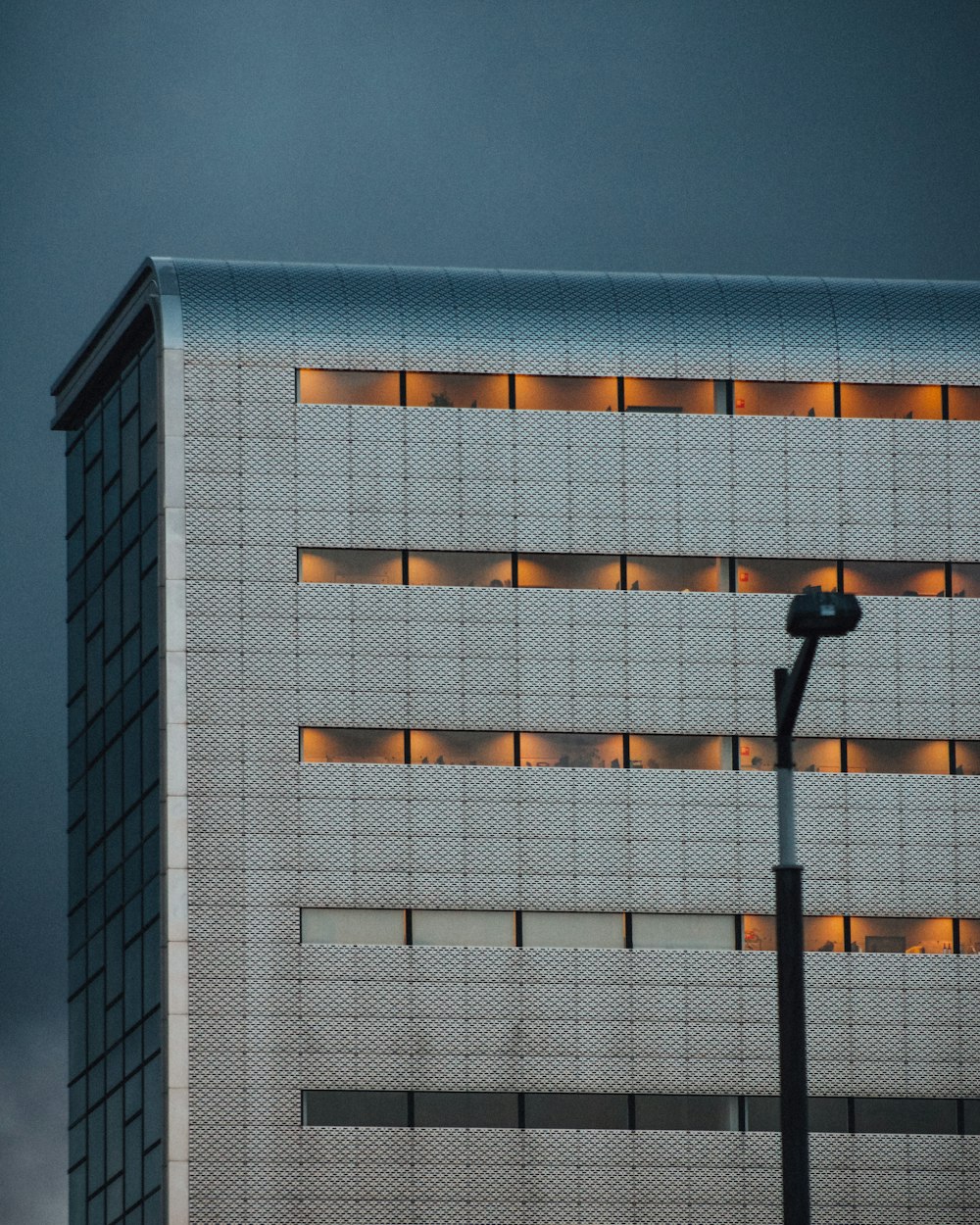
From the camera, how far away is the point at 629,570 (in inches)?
1780

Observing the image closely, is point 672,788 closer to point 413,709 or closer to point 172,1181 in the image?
point 413,709

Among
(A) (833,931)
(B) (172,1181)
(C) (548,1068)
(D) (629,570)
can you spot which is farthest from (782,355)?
(B) (172,1181)

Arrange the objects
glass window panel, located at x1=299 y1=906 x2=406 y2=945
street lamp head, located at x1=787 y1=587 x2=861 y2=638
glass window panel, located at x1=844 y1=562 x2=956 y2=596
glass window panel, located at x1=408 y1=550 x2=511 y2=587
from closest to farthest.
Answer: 1. street lamp head, located at x1=787 y1=587 x2=861 y2=638
2. glass window panel, located at x1=299 y1=906 x2=406 y2=945
3. glass window panel, located at x1=408 y1=550 x2=511 y2=587
4. glass window panel, located at x1=844 y1=562 x2=956 y2=596

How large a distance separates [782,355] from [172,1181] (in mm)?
21834

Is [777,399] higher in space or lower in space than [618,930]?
higher

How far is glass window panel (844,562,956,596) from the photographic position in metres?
46.1

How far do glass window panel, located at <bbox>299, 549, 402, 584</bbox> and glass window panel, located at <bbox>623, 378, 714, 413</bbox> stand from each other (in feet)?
20.8

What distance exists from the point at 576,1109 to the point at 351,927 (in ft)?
19.7

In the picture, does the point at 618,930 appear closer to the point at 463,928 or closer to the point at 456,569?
the point at 463,928

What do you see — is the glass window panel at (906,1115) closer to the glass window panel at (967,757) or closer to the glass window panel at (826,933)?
the glass window panel at (826,933)

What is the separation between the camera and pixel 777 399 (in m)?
46.2

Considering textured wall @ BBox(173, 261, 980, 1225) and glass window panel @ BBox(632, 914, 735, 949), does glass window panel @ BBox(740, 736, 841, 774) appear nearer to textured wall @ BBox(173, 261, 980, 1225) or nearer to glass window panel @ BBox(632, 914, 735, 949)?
textured wall @ BBox(173, 261, 980, 1225)

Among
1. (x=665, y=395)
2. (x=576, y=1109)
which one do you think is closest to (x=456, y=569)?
(x=665, y=395)

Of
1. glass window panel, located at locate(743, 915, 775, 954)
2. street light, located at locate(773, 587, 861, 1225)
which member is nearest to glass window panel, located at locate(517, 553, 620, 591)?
glass window panel, located at locate(743, 915, 775, 954)
